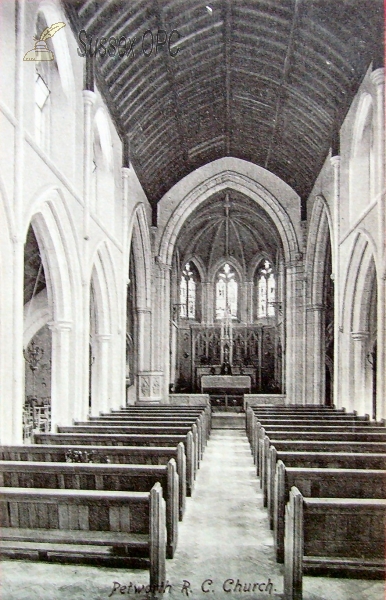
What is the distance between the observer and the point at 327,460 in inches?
244

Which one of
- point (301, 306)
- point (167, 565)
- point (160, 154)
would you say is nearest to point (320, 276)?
point (301, 306)

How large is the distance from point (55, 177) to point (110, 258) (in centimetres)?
442

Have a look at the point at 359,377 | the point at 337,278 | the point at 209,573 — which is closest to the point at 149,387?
the point at 337,278

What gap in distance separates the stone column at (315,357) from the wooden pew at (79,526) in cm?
1490

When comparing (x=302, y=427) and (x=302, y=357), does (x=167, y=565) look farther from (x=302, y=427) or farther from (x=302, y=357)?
(x=302, y=357)

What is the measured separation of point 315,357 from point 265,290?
10.5 m

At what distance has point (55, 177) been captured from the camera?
9414mm

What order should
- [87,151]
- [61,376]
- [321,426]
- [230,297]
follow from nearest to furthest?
[321,426] < [61,376] < [87,151] < [230,297]

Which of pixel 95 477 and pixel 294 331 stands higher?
pixel 294 331

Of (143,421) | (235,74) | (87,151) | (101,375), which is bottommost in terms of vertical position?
(143,421)

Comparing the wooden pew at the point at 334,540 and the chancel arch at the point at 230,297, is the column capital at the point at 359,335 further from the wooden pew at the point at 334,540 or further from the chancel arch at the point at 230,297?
the chancel arch at the point at 230,297

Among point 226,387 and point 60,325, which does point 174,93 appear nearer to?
point 60,325

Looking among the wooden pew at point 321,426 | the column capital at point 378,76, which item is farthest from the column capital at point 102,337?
the column capital at point 378,76

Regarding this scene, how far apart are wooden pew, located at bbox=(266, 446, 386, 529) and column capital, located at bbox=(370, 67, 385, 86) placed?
647cm
